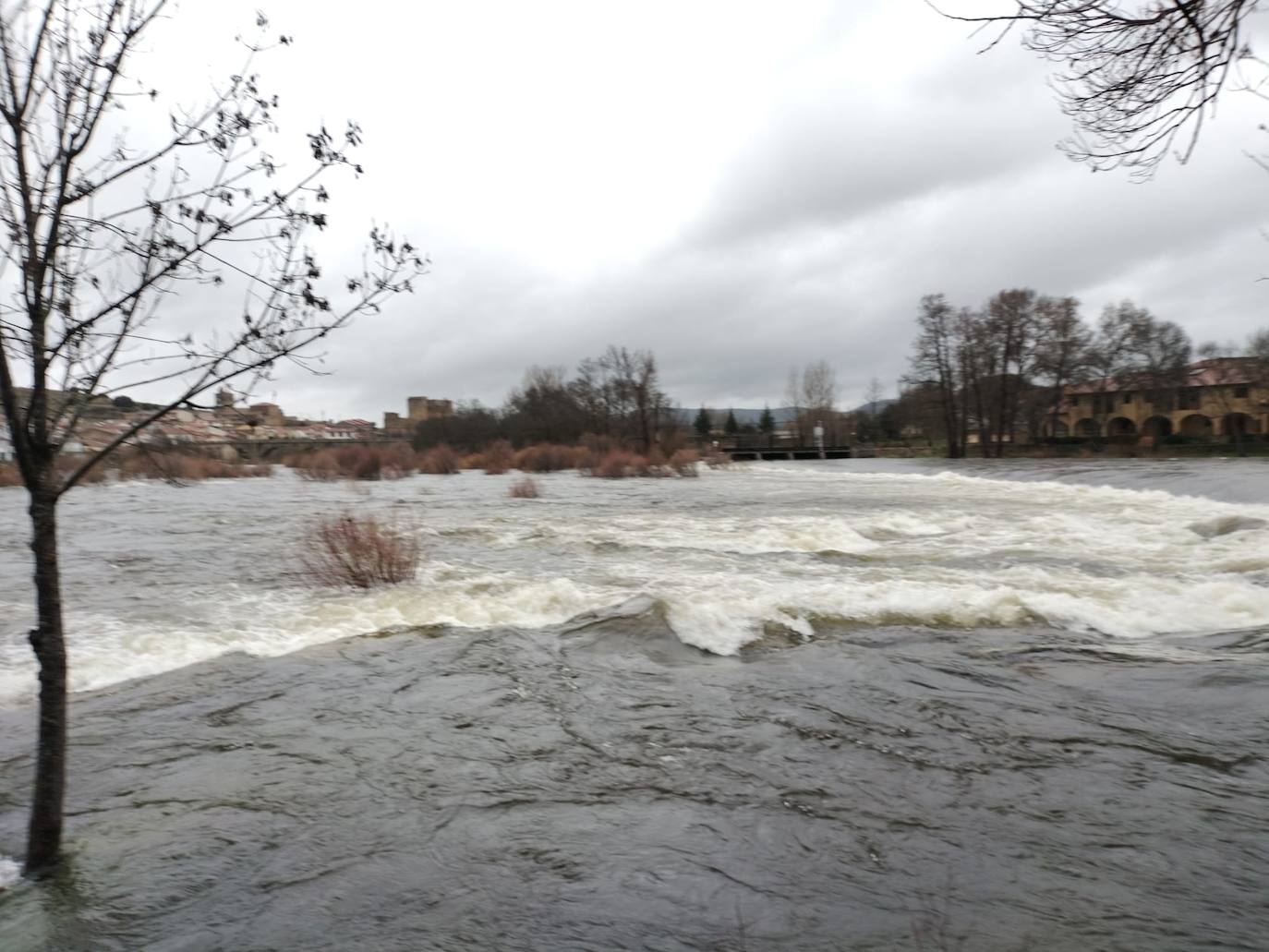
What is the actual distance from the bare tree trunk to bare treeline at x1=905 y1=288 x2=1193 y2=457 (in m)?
69.7

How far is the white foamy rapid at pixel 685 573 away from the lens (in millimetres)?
8906

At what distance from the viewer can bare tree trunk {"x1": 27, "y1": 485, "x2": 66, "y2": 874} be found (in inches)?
114

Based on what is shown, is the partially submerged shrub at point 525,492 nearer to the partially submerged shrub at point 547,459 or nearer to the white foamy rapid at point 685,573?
the white foamy rapid at point 685,573

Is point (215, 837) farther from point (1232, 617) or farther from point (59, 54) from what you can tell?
point (1232, 617)

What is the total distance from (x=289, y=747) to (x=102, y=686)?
304 centimetres

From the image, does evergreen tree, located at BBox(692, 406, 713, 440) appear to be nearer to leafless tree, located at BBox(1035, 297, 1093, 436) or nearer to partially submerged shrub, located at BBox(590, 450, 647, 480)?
leafless tree, located at BBox(1035, 297, 1093, 436)

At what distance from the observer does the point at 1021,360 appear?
65250 mm

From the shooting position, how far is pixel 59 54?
284 cm

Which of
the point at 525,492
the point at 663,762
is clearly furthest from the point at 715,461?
the point at 663,762

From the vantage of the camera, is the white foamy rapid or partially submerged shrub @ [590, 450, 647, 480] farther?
partially submerged shrub @ [590, 450, 647, 480]

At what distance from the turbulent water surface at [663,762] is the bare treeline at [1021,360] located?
192 ft

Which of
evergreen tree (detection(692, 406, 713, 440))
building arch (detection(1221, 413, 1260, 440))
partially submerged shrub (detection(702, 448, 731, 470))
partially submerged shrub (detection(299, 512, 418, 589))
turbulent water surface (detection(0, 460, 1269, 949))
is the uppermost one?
evergreen tree (detection(692, 406, 713, 440))

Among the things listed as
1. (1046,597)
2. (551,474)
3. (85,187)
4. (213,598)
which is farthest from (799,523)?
(551,474)

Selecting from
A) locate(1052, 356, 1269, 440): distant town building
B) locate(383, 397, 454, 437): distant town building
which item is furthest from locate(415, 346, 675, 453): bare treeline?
locate(1052, 356, 1269, 440): distant town building
